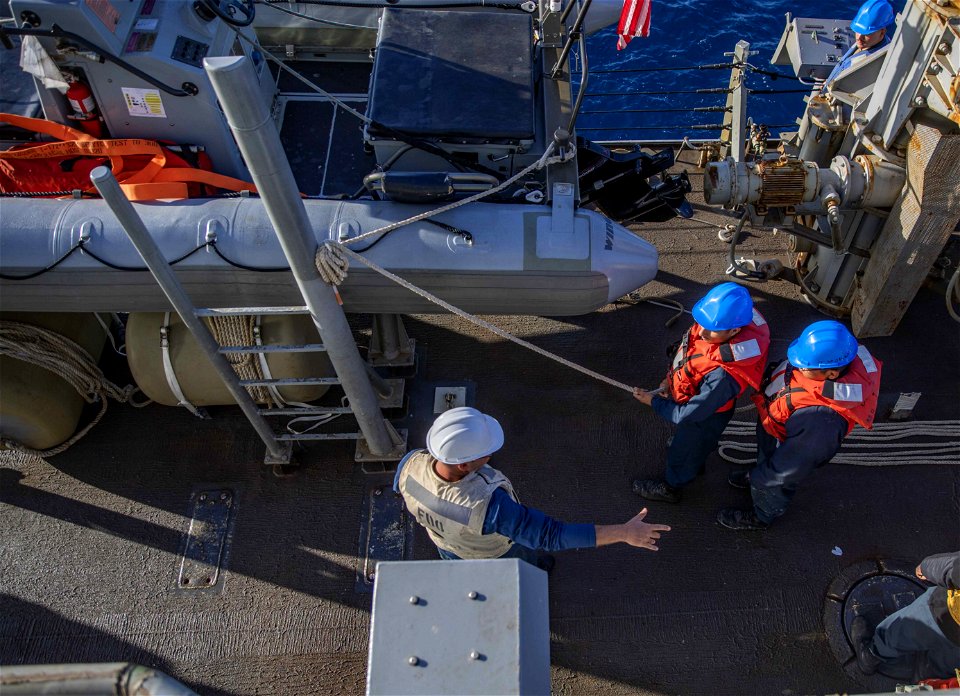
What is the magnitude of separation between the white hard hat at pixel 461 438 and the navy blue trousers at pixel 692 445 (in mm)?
1360

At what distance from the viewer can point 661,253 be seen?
19.0ft

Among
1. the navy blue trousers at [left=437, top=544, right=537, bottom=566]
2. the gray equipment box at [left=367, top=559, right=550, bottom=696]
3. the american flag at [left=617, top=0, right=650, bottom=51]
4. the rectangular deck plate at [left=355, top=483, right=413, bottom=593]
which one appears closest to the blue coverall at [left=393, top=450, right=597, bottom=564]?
the navy blue trousers at [left=437, top=544, right=537, bottom=566]

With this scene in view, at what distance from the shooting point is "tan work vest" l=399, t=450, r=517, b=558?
288cm

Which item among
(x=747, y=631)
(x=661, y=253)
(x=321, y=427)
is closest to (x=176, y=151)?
(x=321, y=427)

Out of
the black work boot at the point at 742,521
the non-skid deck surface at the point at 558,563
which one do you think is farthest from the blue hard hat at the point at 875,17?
the black work boot at the point at 742,521

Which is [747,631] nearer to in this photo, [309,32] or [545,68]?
[545,68]

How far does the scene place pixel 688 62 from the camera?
1097cm

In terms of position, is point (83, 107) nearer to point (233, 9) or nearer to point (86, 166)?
point (86, 166)

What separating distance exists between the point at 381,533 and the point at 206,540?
1004 mm

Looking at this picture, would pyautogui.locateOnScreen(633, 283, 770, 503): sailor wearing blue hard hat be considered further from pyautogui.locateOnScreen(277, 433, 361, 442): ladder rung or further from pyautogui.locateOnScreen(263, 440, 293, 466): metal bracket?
pyautogui.locateOnScreen(263, 440, 293, 466): metal bracket

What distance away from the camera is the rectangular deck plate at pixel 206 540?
4.15m

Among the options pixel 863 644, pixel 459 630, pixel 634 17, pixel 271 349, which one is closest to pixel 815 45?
pixel 634 17

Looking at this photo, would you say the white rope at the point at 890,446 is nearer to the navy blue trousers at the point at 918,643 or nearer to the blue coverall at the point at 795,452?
the blue coverall at the point at 795,452

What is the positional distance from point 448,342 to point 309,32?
2.62 meters
